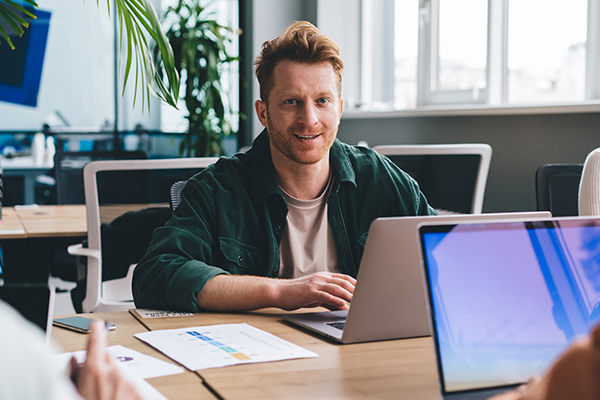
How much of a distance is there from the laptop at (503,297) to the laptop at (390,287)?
0.40ft

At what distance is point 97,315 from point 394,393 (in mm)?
675

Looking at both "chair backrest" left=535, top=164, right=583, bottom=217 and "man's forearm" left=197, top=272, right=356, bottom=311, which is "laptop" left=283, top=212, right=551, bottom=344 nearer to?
"man's forearm" left=197, top=272, right=356, bottom=311

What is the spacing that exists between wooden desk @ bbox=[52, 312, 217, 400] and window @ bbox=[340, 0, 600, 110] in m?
2.16

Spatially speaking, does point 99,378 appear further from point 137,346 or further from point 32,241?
point 32,241

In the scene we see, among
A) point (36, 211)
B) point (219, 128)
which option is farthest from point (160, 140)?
point (36, 211)

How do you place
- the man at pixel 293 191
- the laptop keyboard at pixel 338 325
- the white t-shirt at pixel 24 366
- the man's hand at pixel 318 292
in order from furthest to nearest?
the man at pixel 293 191, the man's hand at pixel 318 292, the laptop keyboard at pixel 338 325, the white t-shirt at pixel 24 366

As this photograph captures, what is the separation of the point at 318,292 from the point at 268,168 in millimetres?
448

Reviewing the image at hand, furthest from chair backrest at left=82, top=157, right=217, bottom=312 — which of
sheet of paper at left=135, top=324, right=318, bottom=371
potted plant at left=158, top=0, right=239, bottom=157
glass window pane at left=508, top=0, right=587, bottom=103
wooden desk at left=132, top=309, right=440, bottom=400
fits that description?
potted plant at left=158, top=0, right=239, bottom=157

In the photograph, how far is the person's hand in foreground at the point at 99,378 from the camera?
0.52 meters

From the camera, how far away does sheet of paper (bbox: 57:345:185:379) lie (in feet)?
2.90

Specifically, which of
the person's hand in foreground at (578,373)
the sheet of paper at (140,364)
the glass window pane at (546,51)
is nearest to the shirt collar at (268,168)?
the sheet of paper at (140,364)

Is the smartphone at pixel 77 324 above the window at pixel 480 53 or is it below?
below

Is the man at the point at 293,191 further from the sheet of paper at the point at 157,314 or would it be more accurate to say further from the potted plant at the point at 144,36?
the potted plant at the point at 144,36

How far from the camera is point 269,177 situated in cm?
156
